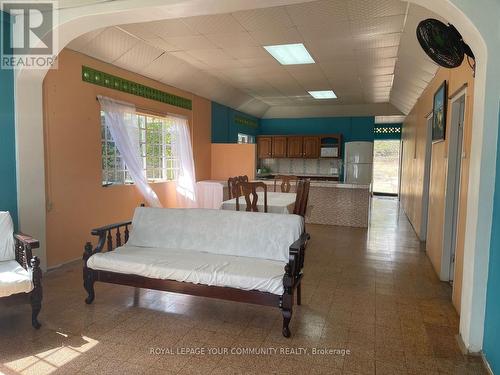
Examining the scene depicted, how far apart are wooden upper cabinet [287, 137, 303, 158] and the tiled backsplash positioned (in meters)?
0.41

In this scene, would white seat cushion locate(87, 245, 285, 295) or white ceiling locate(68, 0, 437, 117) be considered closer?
white seat cushion locate(87, 245, 285, 295)

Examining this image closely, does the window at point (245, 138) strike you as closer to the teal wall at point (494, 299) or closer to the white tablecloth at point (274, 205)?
the white tablecloth at point (274, 205)

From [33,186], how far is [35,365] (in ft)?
6.49

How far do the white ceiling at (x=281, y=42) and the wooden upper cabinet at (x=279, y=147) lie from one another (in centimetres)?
253

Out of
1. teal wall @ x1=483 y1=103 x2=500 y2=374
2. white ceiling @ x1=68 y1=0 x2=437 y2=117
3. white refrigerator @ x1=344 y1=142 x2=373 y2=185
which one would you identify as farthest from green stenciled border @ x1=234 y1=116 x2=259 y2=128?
teal wall @ x1=483 y1=103 x2=500 y2=374

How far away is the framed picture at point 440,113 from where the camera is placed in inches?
149

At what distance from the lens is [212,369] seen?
7.00 feet

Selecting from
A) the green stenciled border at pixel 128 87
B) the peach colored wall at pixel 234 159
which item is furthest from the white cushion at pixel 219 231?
the peach colored wall at pixel 234 159

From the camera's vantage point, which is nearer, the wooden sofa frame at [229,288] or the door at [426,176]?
the wooden sofa frame at [229,288]

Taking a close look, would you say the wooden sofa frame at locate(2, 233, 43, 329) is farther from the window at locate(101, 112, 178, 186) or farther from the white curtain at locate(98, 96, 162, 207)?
the white curtain at locate(98, 96, 162, 207)

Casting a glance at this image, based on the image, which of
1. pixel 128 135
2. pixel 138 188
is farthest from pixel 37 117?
pixel 138 188

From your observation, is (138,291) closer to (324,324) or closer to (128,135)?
(324,324)

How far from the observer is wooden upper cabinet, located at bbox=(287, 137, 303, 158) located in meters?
9.86

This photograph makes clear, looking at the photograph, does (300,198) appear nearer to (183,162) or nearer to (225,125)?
(183,162)
